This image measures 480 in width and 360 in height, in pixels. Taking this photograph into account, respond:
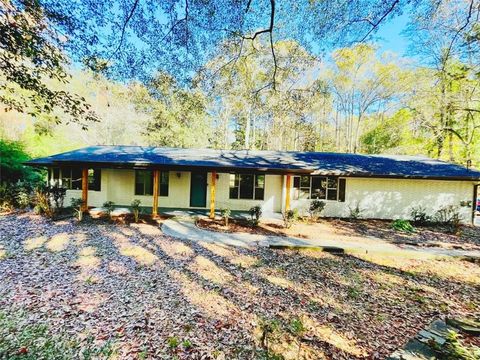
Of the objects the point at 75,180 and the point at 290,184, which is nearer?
the point at 290,184

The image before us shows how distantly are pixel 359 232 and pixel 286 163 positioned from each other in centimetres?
421

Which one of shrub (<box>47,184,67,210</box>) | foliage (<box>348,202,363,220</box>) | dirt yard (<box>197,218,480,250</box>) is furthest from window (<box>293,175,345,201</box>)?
shrub (<box>47,184,67,210</box>)

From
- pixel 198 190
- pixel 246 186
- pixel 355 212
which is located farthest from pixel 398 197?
pixel 198 190

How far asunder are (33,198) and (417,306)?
46.7 ft

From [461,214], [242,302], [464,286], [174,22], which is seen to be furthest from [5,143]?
[461,214]

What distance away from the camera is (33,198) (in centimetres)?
1102

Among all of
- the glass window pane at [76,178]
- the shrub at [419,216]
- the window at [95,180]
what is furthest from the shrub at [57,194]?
the shrub at [419,216]

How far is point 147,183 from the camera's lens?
12172 millimetres

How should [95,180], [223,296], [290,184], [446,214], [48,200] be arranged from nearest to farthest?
[223,296] → [48,200] → [290,184] → [446,214] → [95,180]

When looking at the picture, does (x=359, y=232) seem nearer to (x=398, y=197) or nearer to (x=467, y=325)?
(x=398, y=197)

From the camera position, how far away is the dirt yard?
26.8 ft

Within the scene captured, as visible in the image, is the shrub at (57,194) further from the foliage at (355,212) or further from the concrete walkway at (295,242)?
the foliage at (355,212)

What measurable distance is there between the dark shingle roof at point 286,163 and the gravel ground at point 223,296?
385 cm

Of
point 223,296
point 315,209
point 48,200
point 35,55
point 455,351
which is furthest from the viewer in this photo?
point 315,209
